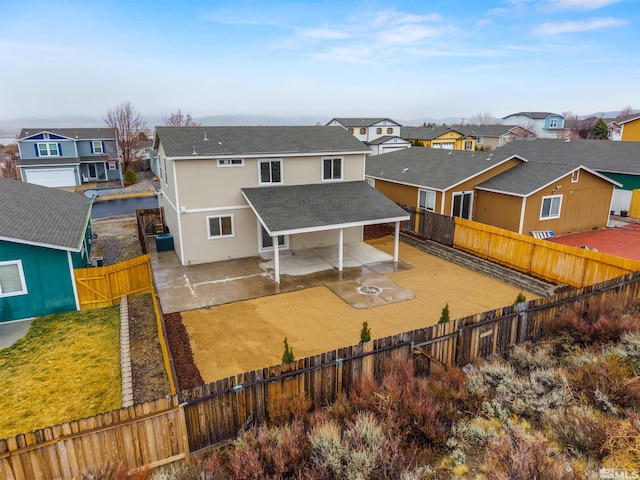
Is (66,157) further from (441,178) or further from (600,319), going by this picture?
(600,319)

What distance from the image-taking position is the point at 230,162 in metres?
18.5

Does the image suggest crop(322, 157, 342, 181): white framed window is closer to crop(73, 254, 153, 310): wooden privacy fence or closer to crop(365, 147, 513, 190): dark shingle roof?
crop(365, 147, 513, 190): dark shingle roof

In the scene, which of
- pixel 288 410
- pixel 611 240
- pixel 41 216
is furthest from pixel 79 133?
pixel 611 240

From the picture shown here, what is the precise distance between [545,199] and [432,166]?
7.39 m

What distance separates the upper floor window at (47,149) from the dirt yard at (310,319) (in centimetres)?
3945

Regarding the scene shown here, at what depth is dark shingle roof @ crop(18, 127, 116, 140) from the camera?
140ft

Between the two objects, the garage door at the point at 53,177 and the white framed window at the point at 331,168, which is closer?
the white framed window at the point at 331,168

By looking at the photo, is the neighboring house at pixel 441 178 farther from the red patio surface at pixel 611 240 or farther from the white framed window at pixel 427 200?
the red patio surface at pixel 611 240

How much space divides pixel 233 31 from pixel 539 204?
25692 millimetres

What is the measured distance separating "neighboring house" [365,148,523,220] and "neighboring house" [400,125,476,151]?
40421 millimetres

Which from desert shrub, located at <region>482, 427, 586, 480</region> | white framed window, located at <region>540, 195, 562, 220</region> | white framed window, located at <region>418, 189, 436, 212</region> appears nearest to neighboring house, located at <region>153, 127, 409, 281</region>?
white framed window, located at <region>418, 189, 436, 212</region>

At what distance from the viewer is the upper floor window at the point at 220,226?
18.6m

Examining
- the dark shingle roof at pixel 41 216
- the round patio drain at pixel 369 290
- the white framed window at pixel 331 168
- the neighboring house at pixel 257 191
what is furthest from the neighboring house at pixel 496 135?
the dark shingle roof at pixel 41 216

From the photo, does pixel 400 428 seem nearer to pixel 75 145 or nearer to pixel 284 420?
pixel 284 420
